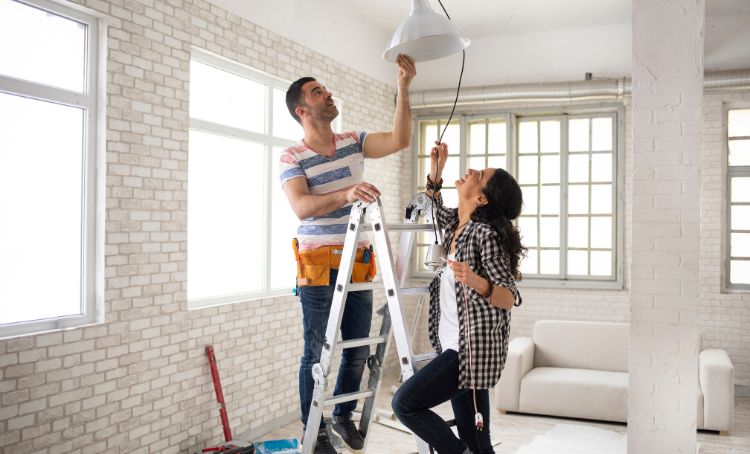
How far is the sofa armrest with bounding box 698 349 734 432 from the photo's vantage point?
16.8 ft

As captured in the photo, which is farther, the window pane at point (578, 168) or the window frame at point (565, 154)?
the window pane at point (578, 168)

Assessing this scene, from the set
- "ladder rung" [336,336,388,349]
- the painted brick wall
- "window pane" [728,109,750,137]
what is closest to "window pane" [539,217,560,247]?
"window pane" [728,109,750,137]

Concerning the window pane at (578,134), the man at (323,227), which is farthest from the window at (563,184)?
the man at (323,227)

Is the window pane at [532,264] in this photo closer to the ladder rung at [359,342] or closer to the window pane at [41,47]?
the ladder rung at [359,342]

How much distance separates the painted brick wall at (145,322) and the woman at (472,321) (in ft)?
5.72

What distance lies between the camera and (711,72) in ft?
21.5

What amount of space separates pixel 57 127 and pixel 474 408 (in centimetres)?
251

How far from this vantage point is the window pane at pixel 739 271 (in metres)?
6.74

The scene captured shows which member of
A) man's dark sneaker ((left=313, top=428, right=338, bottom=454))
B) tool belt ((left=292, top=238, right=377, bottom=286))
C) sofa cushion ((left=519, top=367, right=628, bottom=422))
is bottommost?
sofa cushion ((left=519, top=367, right=628, bottom=422))

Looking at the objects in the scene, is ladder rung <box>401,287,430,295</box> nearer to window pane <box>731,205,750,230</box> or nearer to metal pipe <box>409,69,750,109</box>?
metal pipe <box>409,69,750,109</box>

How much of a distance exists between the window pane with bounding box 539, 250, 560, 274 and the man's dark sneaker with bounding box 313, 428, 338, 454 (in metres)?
4.63

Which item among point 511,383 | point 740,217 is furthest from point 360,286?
point 740,217

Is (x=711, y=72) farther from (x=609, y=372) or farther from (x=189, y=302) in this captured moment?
(x=189, y=302)

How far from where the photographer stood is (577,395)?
5.46 meters
